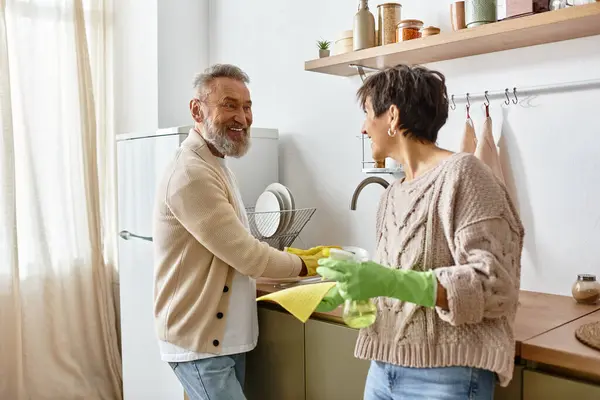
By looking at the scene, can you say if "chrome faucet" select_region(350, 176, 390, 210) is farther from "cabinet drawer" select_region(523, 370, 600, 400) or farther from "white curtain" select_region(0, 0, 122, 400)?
"white curtain" select_region(0, 0, 122, 400)

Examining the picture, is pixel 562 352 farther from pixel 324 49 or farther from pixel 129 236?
pixel 129 236

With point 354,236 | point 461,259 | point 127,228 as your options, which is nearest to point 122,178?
point 127,228

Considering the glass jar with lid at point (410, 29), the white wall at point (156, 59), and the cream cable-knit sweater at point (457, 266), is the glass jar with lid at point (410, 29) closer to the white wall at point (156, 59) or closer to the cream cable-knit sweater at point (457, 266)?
the cream cable-knit sweater at point (457, 266)

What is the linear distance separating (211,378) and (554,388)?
0.93 metres

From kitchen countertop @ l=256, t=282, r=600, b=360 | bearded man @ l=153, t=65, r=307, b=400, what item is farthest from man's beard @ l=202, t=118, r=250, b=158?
kitchen countertop @ l=256, t=282, r=600, b=360

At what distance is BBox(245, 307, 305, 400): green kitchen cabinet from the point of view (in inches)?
75.4

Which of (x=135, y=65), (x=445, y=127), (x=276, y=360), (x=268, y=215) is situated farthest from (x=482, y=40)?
(x=135, y=65)

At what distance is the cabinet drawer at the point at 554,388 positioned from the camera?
1.24 meters

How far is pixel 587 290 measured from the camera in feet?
5.68

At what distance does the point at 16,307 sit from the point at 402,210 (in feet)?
7.57

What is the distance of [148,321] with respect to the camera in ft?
8.59

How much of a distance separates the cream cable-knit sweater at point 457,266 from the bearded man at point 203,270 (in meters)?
0.55

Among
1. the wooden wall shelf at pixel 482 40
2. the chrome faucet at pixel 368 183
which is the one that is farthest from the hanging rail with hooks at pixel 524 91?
the chrome faucet at pixel 368 183

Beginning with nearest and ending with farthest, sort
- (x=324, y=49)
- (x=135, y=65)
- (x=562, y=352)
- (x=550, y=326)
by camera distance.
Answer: (x=562, y=352)
(x=550, y=326)
(x=324, y=49)
(x=135, y=65)
